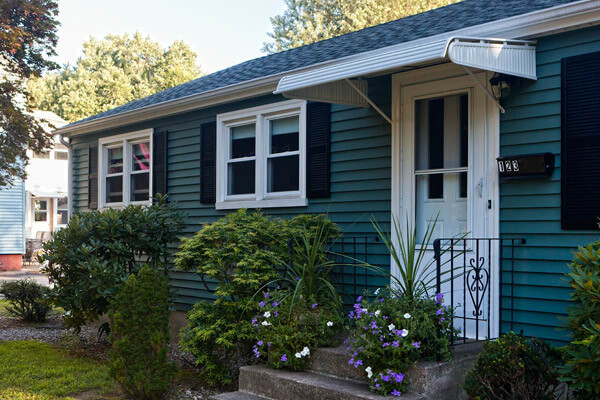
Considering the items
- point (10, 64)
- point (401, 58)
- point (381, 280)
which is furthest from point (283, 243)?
point (10, 64)

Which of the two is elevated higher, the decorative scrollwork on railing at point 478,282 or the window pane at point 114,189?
the window pane at point 114,189

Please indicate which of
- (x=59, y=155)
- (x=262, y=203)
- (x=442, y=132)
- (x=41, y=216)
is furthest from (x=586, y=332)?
(x=41, y=216)

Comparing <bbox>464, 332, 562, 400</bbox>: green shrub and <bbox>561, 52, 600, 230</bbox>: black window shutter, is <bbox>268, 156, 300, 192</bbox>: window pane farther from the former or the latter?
<bbox>464, 332, 562, 400</bbox>: green shrub

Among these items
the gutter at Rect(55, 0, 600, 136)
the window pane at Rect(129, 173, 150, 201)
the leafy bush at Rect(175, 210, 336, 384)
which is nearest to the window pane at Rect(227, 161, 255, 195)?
the gutter at Rect(55, 0, 600, 136)

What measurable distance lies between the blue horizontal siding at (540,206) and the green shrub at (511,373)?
0.52 metres

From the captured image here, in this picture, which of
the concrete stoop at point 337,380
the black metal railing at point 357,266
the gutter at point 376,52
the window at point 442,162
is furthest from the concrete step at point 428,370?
the gutter at point 376,52

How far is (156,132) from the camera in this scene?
349 inches

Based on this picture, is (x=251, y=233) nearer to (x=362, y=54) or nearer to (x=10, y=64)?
(x=362, y=54)

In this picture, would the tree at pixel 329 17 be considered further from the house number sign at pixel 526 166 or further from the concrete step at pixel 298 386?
the concrete step at pixel 298 386

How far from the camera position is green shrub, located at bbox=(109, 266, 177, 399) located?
15.7 ft

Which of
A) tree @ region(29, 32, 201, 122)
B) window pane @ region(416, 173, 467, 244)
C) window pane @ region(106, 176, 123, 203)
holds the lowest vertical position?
window pane @ region(416, 173, 467, 244)

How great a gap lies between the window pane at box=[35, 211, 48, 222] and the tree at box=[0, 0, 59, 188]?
13338mm

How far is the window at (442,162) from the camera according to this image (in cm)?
523

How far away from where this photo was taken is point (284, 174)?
6.98 m
